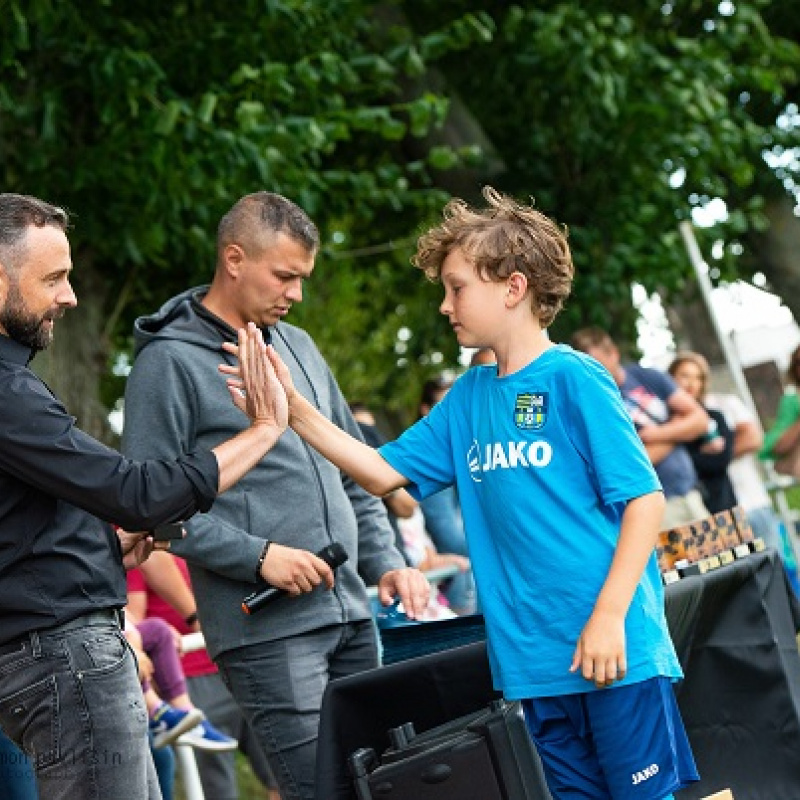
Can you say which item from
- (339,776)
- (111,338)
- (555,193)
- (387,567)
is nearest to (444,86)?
(555,193)

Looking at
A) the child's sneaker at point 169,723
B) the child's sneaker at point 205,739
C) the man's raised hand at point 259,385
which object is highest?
the man's raised hand at point 259,385

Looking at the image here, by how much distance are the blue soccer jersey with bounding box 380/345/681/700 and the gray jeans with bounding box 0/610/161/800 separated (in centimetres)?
94

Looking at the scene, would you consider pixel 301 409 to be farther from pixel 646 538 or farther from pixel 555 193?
pixel 555 193

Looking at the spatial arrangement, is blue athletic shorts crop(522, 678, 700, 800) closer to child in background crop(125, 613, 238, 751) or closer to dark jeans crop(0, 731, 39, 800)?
dark jeans crop(0, 731, 39, 800)

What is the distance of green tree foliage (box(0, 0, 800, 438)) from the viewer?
973 centimetres

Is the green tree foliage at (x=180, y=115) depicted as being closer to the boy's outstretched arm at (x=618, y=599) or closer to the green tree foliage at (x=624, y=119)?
the green tree foliage at (x=624, y=119)

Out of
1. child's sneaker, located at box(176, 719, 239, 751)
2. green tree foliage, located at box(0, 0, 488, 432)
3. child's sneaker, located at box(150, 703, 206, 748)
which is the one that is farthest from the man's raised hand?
green tree foliage, located at box(0, 0, 488, 432)

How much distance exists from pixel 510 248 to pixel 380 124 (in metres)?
6.62

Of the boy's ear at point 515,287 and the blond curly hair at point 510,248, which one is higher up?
the blond curly hair at point 510,248

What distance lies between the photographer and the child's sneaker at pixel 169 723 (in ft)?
20.3

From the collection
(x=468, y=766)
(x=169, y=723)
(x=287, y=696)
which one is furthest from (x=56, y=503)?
(x=169, y=723)

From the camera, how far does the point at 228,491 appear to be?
458 cm

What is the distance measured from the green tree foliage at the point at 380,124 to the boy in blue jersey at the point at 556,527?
16.3ft

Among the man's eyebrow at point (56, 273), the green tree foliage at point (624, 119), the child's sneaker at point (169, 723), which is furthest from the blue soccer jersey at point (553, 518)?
the green tree foliage at point (624, 119)
